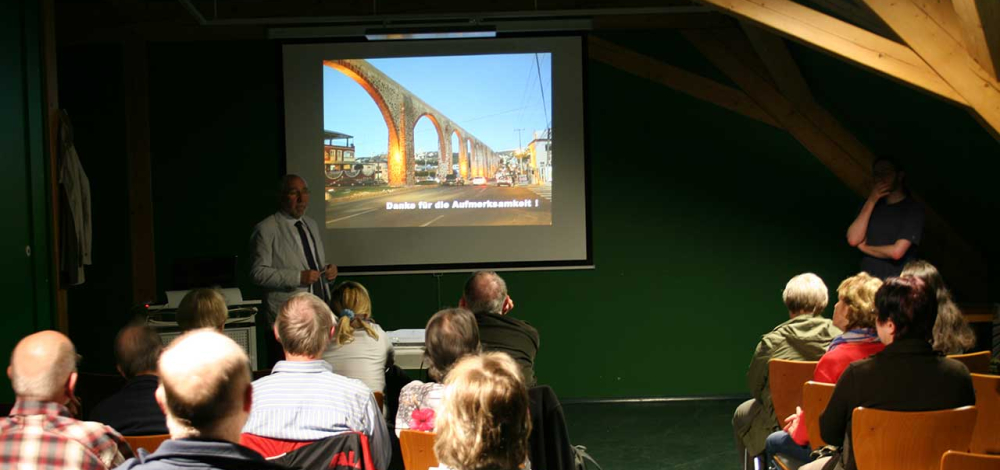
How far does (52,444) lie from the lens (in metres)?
2.15

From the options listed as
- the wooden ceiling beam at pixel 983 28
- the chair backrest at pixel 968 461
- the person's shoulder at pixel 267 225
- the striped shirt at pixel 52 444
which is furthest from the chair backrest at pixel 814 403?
the person's shoulder at pixel 267 225

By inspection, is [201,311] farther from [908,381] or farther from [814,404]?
[908,381]

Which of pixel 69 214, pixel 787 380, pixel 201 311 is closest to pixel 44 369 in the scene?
pixel 201 311

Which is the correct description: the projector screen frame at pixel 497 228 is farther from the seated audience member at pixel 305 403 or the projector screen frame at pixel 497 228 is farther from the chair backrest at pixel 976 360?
the seated audience member at pixel 305 403

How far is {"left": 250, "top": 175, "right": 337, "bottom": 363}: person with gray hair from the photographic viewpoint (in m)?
5.16

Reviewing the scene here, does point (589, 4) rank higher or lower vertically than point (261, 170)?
higher

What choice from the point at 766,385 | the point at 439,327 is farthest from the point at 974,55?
the point at 439,327

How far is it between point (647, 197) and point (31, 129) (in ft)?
13.1

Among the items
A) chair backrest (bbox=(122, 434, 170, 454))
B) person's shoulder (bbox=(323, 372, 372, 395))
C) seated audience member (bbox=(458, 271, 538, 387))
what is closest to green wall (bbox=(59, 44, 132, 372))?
seated audience member (bbox=(458, 271, 538, 387))

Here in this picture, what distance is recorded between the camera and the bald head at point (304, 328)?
2.81m

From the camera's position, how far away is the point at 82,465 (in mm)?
2146

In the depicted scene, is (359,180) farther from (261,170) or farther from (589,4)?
(589,4)

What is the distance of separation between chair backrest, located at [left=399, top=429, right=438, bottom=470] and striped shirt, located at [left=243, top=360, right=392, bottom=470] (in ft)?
0.38

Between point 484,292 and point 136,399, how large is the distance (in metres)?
1.50
